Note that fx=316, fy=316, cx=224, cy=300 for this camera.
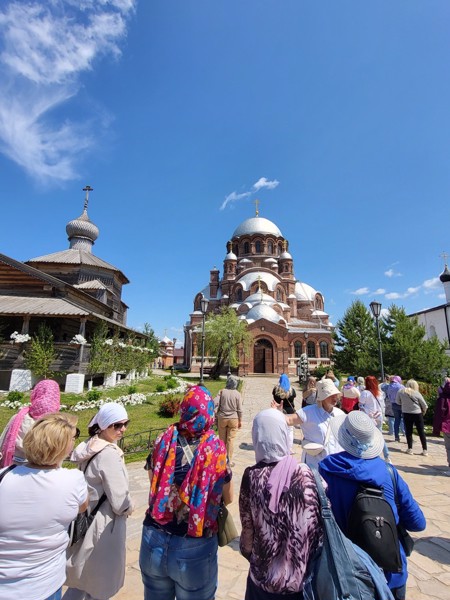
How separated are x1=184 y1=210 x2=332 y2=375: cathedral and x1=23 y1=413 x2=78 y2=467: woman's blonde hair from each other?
102 feet

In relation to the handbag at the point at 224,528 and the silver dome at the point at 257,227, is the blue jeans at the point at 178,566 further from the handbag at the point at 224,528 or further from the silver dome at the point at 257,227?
the silver dome at the point at 257,227

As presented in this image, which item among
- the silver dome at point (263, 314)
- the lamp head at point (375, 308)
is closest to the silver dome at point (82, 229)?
the silver dome at point (263, 314)

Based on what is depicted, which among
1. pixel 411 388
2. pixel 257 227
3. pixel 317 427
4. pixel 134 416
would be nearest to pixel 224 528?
pixel 317 427

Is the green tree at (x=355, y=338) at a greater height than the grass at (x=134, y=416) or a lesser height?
greater

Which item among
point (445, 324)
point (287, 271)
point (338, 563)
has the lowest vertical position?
point (338, 563)

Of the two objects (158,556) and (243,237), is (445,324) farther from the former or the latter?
(158,556)

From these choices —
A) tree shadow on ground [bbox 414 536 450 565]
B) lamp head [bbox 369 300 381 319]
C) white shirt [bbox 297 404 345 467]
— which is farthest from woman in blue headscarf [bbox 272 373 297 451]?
lamp head [bbox 369 300 381 319]

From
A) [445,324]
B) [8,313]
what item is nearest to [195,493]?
[8,313]

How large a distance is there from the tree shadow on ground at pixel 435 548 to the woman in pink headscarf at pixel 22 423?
4744 millimetres

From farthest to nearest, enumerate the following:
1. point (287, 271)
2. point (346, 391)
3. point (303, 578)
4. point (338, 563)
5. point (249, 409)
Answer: point (287, 271), point (249, 409), point (346, 391), point (303, 578), point (338, 563)

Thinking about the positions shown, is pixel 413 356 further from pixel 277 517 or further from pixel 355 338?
pixel 277 517

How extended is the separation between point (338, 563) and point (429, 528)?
405 cm

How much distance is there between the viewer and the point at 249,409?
14.4 meters

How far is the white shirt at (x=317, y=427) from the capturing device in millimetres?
3895
